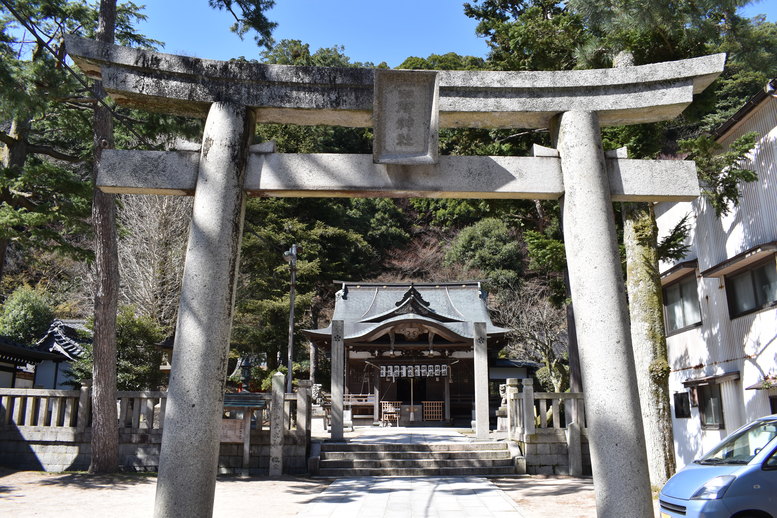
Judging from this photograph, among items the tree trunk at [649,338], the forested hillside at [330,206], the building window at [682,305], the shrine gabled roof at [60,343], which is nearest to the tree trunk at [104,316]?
the forested hillside at [330,206]

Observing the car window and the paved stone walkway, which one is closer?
the car window

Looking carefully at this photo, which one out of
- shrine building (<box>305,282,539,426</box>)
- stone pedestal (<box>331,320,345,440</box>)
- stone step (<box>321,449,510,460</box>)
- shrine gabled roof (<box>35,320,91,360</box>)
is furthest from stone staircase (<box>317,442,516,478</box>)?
shrine gabled roof (<box>35,320,91,360</box>)

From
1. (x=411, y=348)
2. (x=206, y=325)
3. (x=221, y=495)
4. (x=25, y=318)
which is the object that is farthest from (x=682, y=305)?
(x=25, y=318)

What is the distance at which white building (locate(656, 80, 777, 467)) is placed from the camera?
10680 mm

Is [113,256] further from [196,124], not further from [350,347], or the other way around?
[350,347]

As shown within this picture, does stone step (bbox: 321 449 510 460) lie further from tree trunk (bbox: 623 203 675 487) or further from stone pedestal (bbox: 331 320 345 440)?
tree trunk (bbox: 623 203 675 487)

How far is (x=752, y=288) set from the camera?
37.2 feet

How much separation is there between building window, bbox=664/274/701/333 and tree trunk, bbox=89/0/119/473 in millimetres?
12800

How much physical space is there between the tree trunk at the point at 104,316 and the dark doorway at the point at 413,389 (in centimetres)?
1482

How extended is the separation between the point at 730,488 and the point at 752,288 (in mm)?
6690

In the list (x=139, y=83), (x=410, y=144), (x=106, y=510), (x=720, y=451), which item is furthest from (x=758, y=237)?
(x=106, y=510)

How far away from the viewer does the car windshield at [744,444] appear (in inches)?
266

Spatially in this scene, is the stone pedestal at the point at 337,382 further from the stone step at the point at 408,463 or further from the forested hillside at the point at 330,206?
the forested hillside at the point at 330,206

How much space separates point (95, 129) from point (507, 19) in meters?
11.1
